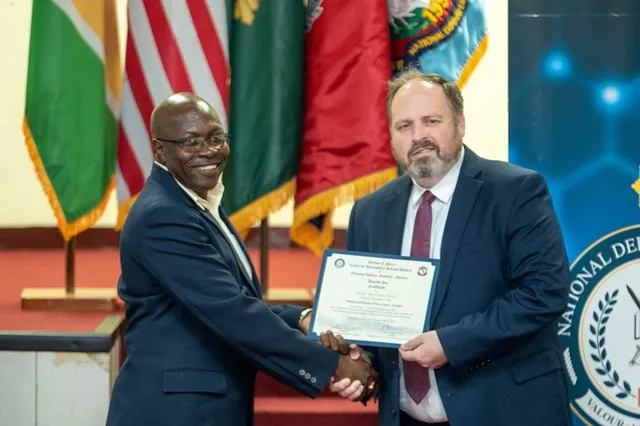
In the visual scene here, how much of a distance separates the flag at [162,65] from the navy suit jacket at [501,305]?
182cm

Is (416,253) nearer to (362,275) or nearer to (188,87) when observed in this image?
(362,275)

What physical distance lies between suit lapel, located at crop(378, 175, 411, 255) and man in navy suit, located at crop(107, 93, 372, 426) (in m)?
0.34

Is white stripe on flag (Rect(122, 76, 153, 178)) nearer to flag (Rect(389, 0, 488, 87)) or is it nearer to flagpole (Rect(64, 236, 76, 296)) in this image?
flagpole (Rect(64, 236, 76, 296))

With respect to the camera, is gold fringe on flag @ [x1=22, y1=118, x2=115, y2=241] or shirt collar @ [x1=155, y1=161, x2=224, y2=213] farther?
gold fringe on flag @ [x1=22, y1=118, x2=115, y2=241]

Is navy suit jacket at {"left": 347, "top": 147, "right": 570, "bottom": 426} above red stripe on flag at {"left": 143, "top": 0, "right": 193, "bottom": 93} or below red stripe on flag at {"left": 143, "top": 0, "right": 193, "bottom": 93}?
below

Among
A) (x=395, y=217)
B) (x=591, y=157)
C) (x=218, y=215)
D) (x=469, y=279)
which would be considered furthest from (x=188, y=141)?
(x=591, y=157)

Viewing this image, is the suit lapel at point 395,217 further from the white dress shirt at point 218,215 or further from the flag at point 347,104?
the flag at point 347,104

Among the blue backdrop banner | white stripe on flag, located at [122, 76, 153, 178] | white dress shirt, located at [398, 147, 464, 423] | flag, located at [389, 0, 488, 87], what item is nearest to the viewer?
white dress shirt, located at [398, 147, 464, 423]

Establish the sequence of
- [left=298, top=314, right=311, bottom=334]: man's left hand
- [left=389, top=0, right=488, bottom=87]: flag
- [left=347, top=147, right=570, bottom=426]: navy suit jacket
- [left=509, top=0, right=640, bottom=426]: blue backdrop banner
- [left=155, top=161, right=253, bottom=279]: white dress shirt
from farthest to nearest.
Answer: [left=389, top=0, right=488, bottom=87]: flag, [left=509, top=0, right=640, bottom=426]: blue backdrop banner, [left=298, top=314, right=311, bottom=334]: man's left hand, [left=155, top=161, right=253, bottom=279]: white dress shirt, [left=347, top=147, right=570, bottom=426]: navy suit jacket

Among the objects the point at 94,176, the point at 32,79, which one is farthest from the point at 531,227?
the point at 32,79

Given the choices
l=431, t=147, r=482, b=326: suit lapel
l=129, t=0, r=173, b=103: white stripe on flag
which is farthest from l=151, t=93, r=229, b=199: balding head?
l=129, t=0, r=173, b=103: white stripe on flag

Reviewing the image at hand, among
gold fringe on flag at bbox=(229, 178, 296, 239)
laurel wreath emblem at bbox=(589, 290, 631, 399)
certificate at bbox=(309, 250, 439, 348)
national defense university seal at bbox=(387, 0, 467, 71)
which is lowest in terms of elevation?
laurel wreath emblem at bbox=(589, 290, 631, 399)

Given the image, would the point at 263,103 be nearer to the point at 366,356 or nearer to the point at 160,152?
the point at 160,152

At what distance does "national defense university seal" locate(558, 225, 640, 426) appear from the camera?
3.03 meters
